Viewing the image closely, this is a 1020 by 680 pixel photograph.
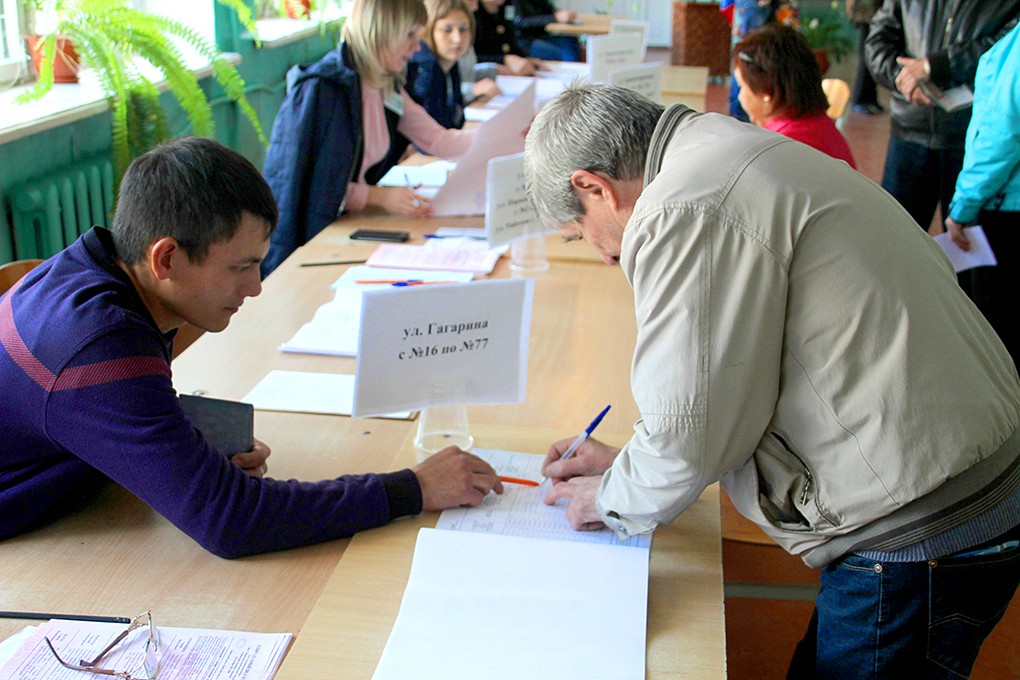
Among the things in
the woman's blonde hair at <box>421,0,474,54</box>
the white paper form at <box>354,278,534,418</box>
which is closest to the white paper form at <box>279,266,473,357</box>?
the white paper form at <box>354,278,534,418</box>

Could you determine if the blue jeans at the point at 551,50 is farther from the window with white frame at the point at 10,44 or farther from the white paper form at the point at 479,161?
the window with white frame at the point at 10,44

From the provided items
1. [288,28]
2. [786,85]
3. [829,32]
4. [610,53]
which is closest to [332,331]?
[786,85]

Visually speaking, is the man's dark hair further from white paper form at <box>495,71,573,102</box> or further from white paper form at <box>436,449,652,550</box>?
white paper form at <box>495,71,573,102</box>

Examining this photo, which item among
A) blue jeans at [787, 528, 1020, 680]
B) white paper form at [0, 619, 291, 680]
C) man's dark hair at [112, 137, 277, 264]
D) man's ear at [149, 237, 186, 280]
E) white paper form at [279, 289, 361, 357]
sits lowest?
blue jeans at [787, 528, 1020, 680]

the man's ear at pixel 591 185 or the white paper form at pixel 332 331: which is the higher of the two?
the man's ear at pixel 591 185

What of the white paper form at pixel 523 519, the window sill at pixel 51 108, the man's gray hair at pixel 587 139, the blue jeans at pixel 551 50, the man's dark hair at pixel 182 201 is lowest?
the white paper form at pixel 523 519

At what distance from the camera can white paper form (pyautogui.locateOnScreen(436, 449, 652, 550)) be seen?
1.36 m

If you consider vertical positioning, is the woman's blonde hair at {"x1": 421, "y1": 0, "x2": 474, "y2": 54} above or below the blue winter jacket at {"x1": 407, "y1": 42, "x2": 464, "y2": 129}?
above

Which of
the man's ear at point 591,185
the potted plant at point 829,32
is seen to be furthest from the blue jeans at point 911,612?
the potted plant at point 829,32

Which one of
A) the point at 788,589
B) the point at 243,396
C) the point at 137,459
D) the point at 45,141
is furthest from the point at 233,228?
the point at 45,141

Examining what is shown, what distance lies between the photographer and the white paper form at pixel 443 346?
1.45 m

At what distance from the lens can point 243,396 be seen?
1.81m

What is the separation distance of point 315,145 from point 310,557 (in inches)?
77.8

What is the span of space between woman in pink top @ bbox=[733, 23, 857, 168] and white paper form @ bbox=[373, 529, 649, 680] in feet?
6.51
